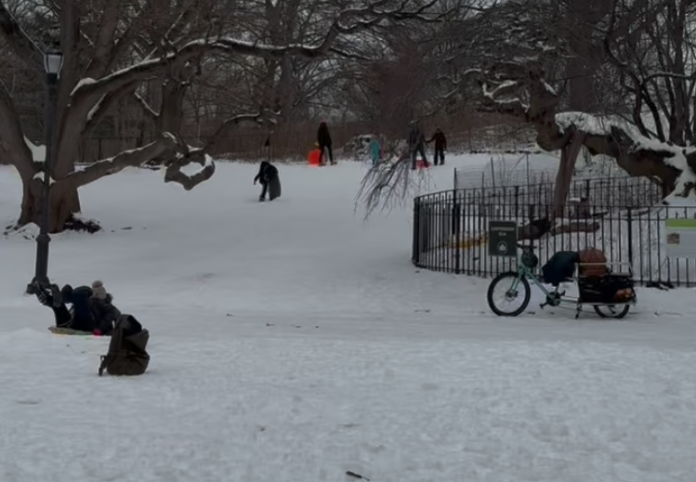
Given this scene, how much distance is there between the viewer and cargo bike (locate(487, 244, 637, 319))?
1293cm

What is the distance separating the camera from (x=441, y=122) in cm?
1847

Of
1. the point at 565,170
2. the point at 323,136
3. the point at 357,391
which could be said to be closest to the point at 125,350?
the point at 357,391

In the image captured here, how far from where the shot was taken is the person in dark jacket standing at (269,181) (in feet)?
99.8

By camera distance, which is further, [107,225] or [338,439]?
[107,225]

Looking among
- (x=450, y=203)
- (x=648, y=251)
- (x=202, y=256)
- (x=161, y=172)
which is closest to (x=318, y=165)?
(x=161, y=172)

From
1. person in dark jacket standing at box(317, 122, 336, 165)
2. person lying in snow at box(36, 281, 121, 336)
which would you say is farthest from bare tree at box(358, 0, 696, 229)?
person in dark jacket standing at box(317, 122, 336, 165)

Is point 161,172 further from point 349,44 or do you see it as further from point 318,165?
point 349,44

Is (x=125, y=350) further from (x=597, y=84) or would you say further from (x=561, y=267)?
(x=597, y=84)

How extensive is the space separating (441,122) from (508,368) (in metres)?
10.8

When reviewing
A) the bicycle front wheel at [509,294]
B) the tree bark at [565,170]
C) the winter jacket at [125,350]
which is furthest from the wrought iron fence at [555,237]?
the winter jacket at [125,350]

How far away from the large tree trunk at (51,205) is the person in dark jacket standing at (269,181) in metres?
7.61

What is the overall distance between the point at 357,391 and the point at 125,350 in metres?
2.16

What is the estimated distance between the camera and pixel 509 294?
1379cm

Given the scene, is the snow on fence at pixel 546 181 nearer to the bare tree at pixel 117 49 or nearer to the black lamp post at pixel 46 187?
the bare tree at pixel 117 49
